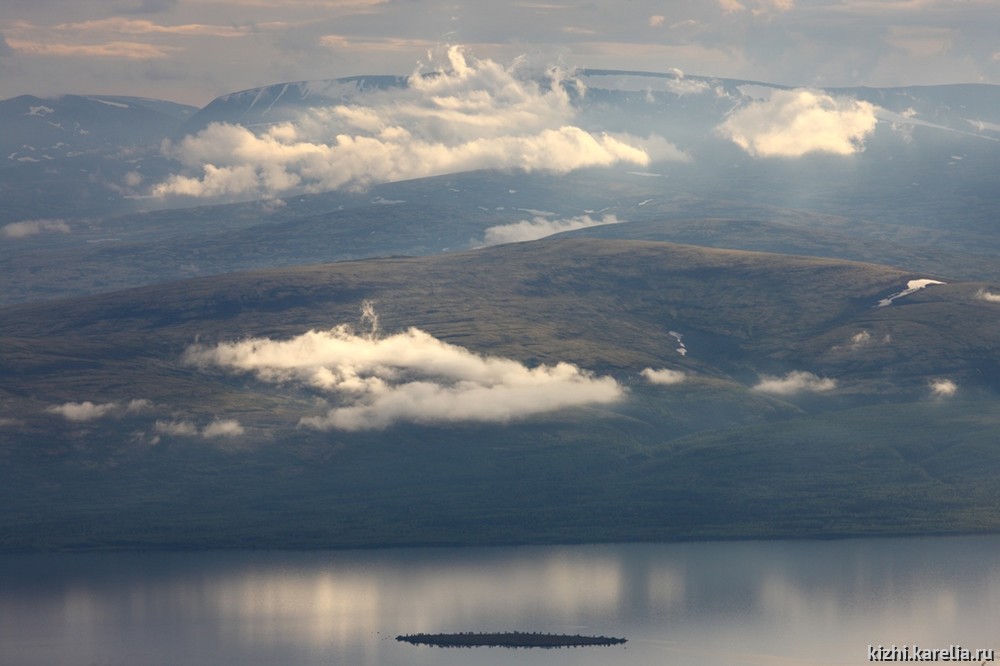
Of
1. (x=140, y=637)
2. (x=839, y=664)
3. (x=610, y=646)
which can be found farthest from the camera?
(x=140, y=637)

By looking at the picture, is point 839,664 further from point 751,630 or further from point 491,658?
point 491,658

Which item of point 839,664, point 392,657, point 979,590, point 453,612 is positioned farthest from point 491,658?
point 979,590

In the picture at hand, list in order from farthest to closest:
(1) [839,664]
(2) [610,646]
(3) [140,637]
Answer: (3) [140,637] < (2) [610,646] < (1) [839,664]

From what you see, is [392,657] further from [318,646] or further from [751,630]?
[751,630]

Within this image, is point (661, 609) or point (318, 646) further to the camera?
point (661, 609)

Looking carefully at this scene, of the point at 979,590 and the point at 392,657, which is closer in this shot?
the point at 392,657

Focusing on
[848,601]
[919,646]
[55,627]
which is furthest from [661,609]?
[55,627]
